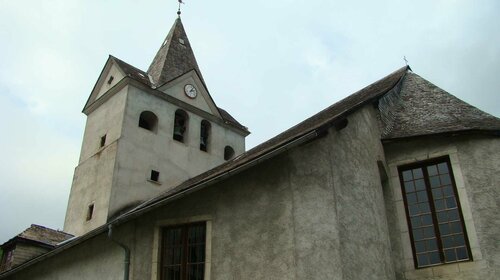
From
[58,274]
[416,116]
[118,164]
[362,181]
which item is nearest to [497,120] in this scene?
[416,116]

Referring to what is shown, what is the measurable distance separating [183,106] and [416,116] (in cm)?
1258

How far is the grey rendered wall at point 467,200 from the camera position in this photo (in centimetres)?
982

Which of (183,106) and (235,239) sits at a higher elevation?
(183,106)

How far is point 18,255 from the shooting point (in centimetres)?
1716

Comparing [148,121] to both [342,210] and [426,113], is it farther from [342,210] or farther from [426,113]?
[342,210]

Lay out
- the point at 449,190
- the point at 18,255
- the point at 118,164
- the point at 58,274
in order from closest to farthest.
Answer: the point at 449,190 < the point at 58,274 < the point at 18,255 < the point at 118,164

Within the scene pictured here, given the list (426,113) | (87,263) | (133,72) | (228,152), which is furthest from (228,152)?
(426,113)

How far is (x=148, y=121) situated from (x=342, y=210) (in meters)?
14.1

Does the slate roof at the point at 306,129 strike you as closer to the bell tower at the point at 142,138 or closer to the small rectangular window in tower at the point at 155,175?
the bell tower at the point at 142,138

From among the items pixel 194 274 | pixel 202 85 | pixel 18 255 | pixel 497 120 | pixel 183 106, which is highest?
pixel 202 85

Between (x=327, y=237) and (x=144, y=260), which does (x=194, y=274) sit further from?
(x=327, y=237)

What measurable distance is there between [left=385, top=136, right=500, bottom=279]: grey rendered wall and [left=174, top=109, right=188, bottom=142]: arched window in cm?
1241

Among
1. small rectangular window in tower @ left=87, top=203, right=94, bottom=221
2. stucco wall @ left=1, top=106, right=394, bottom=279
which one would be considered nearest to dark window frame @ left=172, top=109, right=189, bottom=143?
small rectangular window in tower @ left=87, top=203, right=94, bottom=221

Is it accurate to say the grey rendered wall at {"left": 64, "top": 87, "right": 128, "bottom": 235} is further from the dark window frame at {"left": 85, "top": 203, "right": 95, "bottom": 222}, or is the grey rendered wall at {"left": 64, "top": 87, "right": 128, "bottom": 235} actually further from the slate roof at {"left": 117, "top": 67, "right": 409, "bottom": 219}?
the slate roof at {"left": 117, "top": 67, "right": 409, "bottom": 219}
